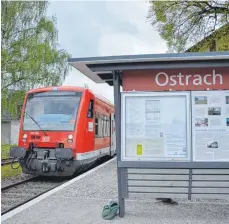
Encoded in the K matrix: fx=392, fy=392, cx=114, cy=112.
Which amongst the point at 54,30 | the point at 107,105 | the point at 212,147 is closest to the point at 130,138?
the point at 212,147

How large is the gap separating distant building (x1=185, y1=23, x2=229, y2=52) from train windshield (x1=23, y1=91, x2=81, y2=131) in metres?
7.93

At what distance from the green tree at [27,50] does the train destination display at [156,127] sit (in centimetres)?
2167

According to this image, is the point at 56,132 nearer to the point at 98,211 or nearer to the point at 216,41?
the point at 98,211

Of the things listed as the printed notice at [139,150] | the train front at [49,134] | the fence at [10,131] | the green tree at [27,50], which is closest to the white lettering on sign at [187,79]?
the printed notice at [139,150]

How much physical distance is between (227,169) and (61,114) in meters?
7.42

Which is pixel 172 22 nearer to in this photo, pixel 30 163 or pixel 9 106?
pixel 30 163

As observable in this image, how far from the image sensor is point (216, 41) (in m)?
18.4

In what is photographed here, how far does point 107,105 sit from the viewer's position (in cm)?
1694

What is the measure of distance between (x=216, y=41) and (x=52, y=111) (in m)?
9.40

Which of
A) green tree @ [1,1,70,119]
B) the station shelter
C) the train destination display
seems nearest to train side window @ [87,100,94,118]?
the station shelter

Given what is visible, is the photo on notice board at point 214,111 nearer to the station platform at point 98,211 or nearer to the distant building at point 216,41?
the station platform at point 98,211

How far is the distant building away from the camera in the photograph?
682 inches

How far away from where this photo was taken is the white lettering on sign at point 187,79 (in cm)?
625

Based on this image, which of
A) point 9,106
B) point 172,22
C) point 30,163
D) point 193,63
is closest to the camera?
point 193,63
